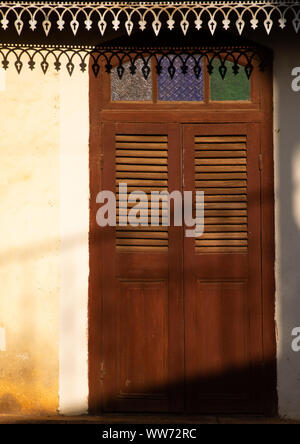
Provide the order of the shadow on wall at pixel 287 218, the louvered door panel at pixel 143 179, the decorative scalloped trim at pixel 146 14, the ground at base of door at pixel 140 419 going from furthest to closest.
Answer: the louvered door panel at pixel 143 179 < the shadow on wall at pixel 287 218 < the ground at base of door at pixel 140 419 < the decorative scalloped trim at pixel 146 14

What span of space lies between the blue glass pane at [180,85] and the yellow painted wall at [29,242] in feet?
2.98

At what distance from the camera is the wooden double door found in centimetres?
519

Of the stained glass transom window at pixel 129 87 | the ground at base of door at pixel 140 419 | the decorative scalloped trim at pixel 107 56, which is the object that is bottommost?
the ground at base of door at pixel 140 419

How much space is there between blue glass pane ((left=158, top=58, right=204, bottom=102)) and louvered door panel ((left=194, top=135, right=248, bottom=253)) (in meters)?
0.39

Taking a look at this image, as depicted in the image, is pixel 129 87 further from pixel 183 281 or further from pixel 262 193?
pixel 183 281

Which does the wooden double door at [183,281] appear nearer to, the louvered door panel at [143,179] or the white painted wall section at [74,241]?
the louvered door panel at [143,179]

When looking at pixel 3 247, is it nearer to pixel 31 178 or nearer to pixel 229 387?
pixel 31 178

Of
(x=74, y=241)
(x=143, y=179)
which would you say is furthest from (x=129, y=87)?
(x=74, y=241)

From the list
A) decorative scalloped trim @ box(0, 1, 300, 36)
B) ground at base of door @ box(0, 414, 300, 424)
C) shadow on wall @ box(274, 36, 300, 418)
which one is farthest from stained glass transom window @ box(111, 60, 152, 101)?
ground at base of door @ box(0, 414, 300, 424)

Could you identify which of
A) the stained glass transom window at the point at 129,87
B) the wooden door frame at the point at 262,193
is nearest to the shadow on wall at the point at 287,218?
the wooden door frame at the point at 262,193

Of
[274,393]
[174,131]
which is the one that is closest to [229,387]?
[274,393]

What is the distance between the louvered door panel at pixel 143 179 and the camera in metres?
5.26

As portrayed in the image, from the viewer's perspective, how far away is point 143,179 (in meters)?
5.29

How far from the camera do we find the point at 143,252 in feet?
17.2
